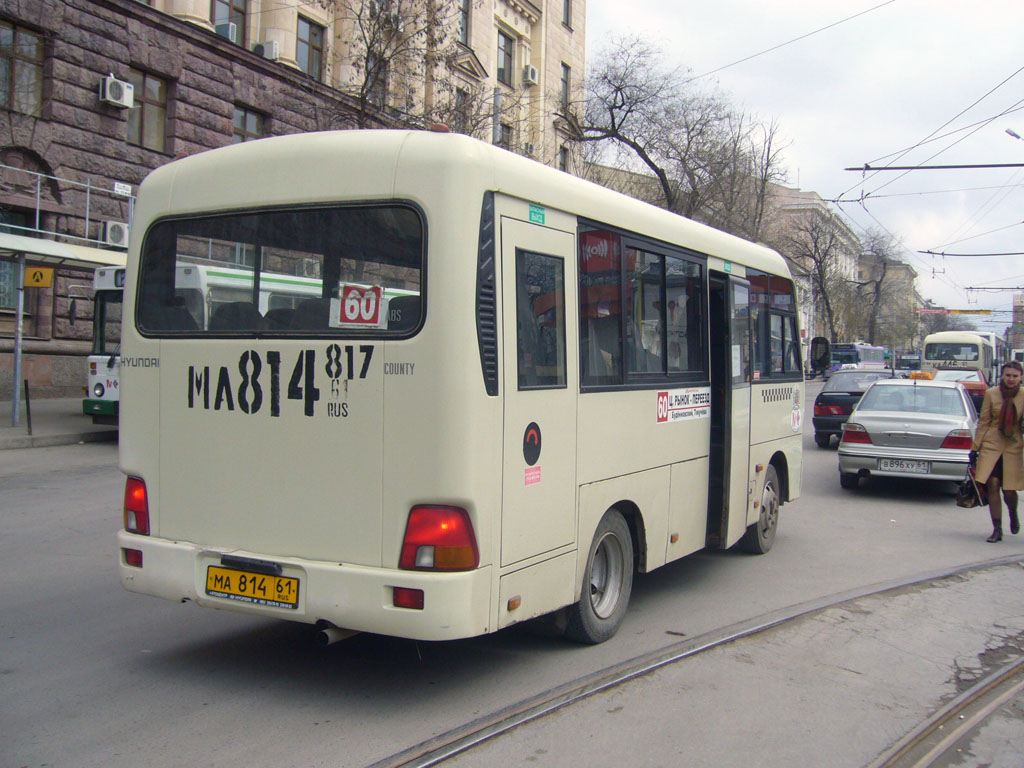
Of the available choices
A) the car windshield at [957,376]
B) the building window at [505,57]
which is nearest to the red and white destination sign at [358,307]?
the car windshield at [957,376]

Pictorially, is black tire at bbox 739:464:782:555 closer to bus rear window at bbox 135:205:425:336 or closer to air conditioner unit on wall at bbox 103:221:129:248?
bus rear window at bbox 135:205:425:336

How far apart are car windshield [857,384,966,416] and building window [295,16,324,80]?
65.9 ft

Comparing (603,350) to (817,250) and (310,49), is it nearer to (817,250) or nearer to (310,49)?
(310,49)

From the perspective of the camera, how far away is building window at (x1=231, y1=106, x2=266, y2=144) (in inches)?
1013

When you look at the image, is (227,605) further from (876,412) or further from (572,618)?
(876,412)

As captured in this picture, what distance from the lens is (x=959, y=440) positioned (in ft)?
40.4

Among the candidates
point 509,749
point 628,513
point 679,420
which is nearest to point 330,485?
point 509,749

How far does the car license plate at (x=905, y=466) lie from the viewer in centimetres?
1240

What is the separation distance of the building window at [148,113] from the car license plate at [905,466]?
18970 mm

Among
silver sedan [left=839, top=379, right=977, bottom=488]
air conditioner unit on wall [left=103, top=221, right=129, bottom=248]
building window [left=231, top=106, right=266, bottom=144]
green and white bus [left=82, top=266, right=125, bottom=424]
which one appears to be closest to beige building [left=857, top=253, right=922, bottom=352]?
building window [left=231, top=106, right=266, bottom=144]

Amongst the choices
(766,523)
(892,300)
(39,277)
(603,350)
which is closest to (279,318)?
(603,350)

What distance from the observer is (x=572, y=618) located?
546cm

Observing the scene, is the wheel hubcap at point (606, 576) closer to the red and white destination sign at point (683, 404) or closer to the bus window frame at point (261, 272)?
the red and white destination sign at point (683, 404)

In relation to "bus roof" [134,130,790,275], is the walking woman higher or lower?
lower
